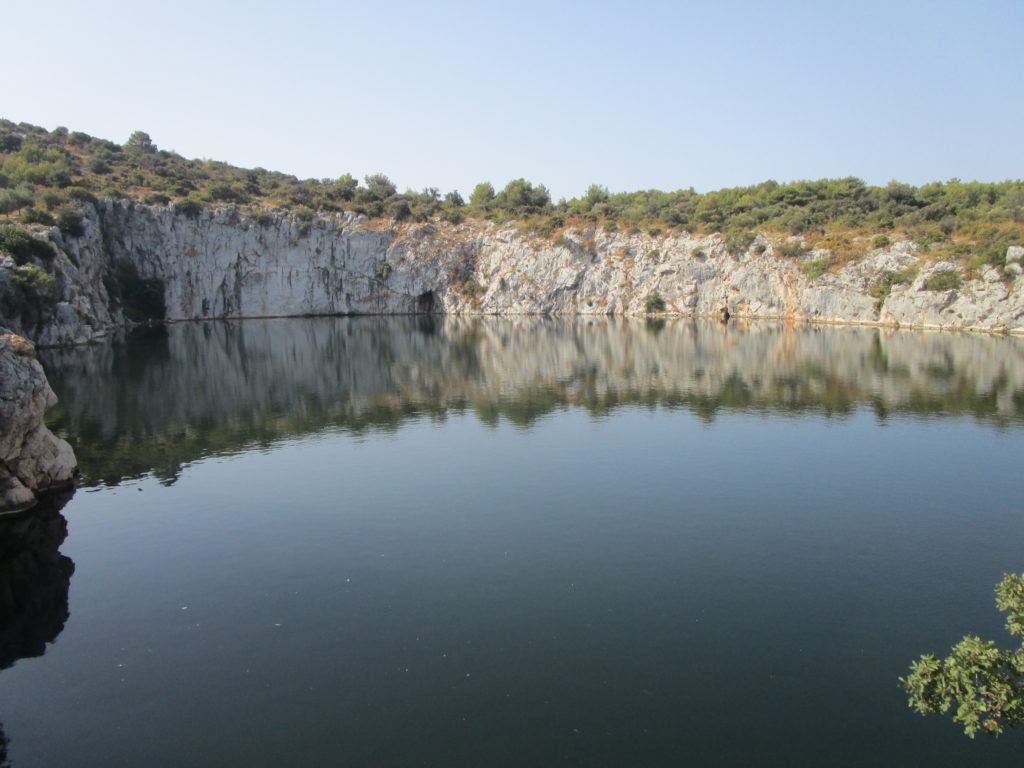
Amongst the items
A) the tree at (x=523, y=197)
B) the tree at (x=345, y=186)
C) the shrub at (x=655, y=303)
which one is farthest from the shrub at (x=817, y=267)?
the tree at (x=345, y=186)

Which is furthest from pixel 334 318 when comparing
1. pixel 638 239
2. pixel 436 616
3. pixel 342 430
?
pixel 436 616

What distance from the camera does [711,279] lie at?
90375 millimetres

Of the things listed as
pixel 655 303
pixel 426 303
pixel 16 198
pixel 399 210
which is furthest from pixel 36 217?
pixel 655 303

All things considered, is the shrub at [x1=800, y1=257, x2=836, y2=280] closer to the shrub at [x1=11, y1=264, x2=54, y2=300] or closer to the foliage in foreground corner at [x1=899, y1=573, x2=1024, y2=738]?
the shrub at [x1=11, y1=264, x2=54, y2=300]

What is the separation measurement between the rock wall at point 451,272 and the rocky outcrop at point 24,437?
5000 cm

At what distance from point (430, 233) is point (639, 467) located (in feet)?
283

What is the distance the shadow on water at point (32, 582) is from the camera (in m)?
13.4

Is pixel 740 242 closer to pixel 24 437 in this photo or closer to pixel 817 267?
pixel 817 267

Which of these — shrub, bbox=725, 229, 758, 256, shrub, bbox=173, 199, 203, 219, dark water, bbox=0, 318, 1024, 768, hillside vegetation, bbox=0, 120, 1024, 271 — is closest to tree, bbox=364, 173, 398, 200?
hillside vegetation, bbox=0, 120, 1024, 271

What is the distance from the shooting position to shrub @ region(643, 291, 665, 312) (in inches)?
3706

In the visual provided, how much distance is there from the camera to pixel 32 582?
16.0 m

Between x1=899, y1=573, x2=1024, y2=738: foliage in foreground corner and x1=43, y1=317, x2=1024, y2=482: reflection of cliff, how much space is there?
23.8 metres

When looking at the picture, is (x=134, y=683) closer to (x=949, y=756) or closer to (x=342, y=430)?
(x=949, y=756)

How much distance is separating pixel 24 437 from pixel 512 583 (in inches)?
656
